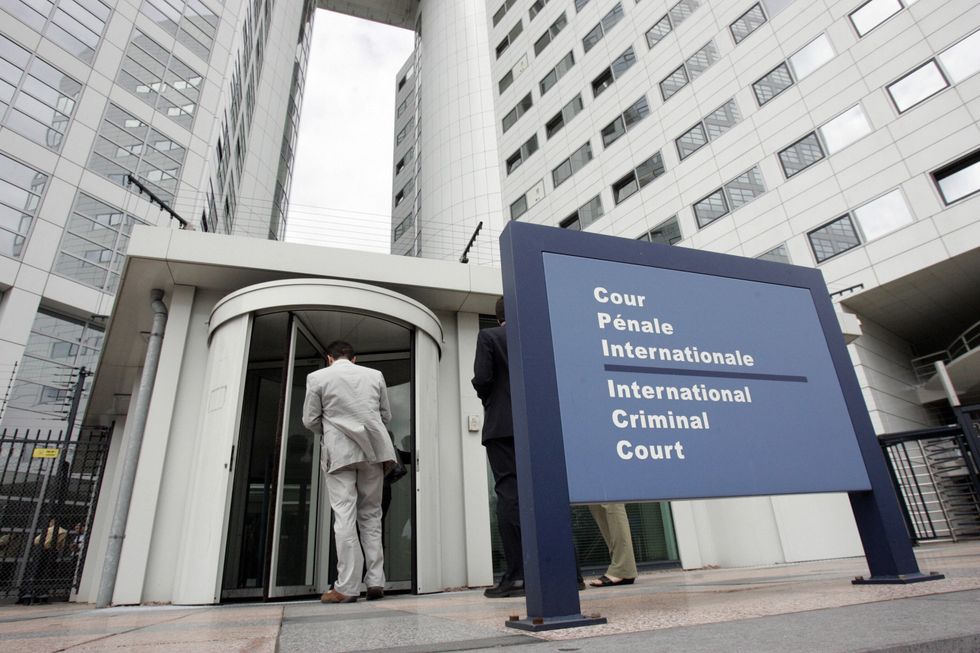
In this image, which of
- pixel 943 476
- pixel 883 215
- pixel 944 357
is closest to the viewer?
pixel 943 476

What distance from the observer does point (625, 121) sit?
78.3ft

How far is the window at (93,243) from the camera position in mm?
18250

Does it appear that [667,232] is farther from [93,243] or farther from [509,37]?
[93,243]

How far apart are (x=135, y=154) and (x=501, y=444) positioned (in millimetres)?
23163

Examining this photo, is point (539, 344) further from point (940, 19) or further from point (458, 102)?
point (458, 102)

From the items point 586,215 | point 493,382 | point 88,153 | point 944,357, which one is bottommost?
point 493,382

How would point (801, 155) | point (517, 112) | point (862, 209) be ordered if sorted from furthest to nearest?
point (517, 112), point (801, 155), point (862, 209)

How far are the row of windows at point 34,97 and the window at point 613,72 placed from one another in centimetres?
2114

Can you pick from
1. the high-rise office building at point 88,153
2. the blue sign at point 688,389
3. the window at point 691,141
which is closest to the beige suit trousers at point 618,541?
the blue sign at point 688,389

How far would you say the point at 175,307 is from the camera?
19.1ft

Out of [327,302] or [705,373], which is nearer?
[705,373]

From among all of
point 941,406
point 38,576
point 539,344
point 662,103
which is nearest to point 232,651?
point 539,344

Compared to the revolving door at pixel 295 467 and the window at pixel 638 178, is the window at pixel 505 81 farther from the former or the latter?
the revolving door at pixel 295 467

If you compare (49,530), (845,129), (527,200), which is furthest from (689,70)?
(49,530)
